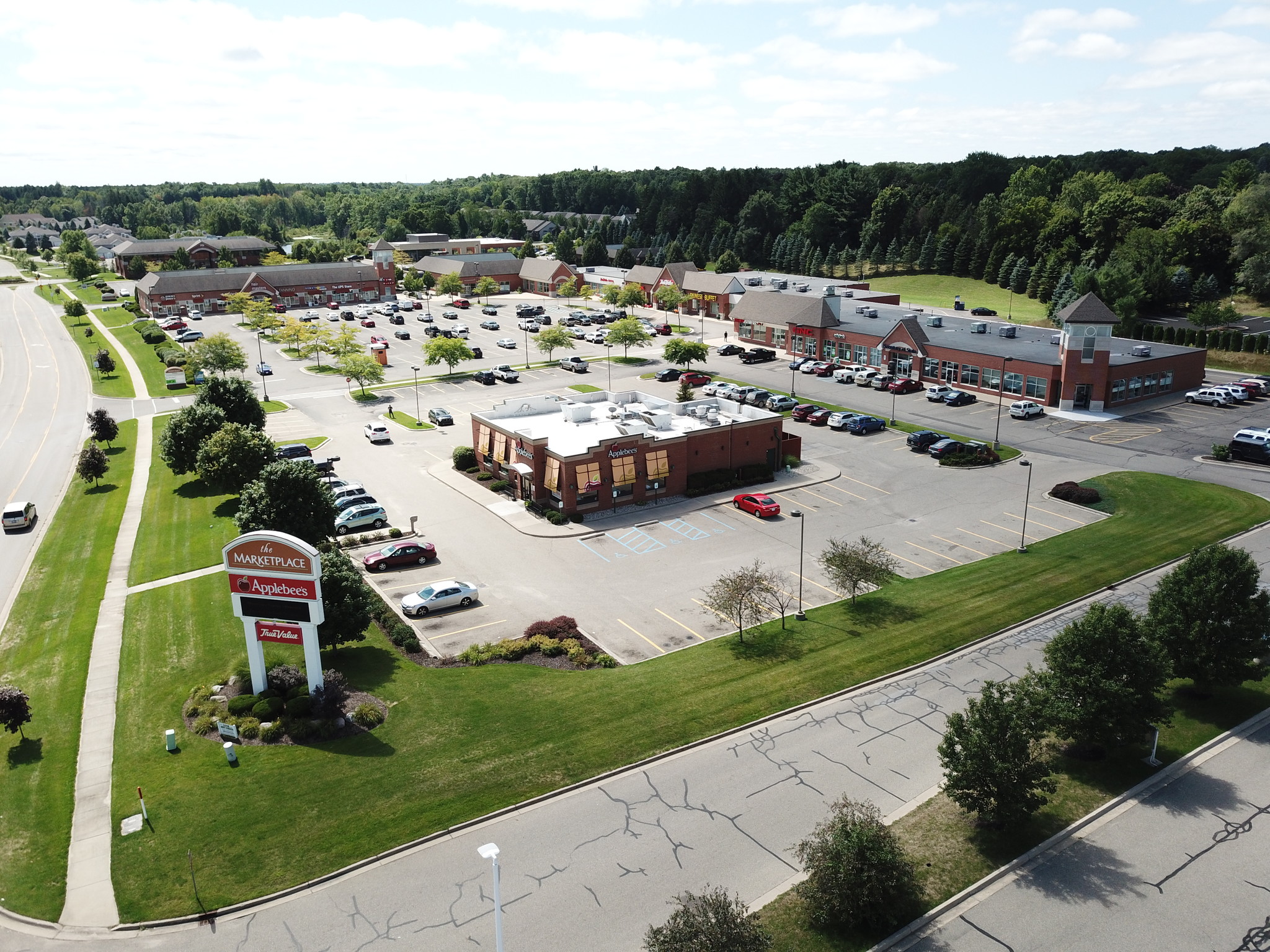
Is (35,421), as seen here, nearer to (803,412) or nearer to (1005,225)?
(803,412)

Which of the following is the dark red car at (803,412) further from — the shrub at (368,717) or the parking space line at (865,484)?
the shrub at (368,717)

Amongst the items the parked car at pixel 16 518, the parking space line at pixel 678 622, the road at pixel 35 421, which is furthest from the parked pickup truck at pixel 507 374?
the parking space line at pixel 678 622

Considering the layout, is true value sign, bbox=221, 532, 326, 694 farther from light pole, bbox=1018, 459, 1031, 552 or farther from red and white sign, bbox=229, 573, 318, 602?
light pole, bbox=1018, 459, 1031, 552

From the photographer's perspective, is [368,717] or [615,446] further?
[615,446]

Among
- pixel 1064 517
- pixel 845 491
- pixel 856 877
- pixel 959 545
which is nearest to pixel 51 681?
pixel 856 877

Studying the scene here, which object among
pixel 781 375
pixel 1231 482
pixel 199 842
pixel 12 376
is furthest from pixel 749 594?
pixel 12 376

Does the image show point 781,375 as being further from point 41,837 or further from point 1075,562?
point 41,837
